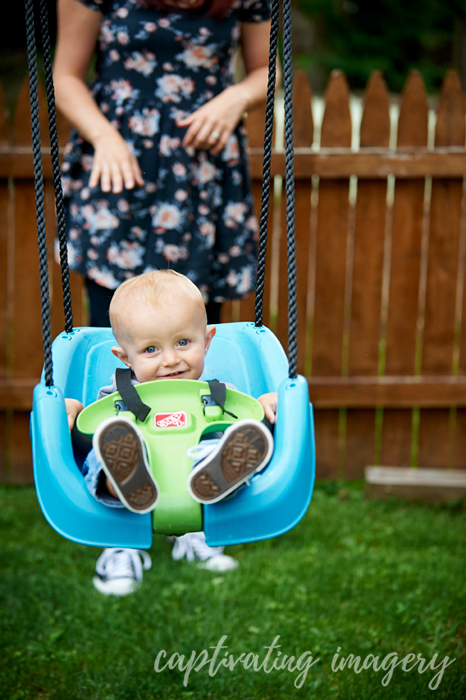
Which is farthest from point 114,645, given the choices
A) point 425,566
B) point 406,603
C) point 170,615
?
point 425,566

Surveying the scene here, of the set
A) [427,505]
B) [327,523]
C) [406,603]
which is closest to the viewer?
[406,603]

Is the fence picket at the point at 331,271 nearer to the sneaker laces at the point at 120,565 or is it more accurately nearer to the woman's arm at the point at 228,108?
the woman's arm at the point at 228,108

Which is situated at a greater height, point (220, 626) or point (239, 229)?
point (239, 229)

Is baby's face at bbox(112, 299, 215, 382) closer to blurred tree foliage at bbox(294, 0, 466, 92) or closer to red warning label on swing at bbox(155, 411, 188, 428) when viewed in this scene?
red warning label on swing at bbox(155, 411, 188, 428)

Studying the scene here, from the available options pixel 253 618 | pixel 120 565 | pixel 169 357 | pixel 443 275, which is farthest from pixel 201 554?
pixel 443 275

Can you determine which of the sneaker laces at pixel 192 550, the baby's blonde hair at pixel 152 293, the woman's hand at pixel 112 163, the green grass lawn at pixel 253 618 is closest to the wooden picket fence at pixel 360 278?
the green grass lawn at pixel 253 618

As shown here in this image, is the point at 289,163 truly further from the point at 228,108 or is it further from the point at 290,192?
the point at 228,108

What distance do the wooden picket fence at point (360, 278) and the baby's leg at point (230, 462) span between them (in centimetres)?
222

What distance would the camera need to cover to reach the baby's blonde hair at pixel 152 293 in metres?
1.61

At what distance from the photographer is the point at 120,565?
261cm

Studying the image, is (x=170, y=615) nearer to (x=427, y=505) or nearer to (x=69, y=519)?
(x=69, y=519)

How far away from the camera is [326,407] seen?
12.1 ft

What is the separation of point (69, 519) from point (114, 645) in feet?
3.29

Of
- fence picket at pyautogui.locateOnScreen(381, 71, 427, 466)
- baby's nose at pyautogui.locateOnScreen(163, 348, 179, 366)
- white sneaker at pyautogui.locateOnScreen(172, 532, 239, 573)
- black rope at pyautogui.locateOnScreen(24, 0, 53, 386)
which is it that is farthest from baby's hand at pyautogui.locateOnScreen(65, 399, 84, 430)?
fence picket at pyautogui.locateOnScreen(381, 71, 427, 466)
